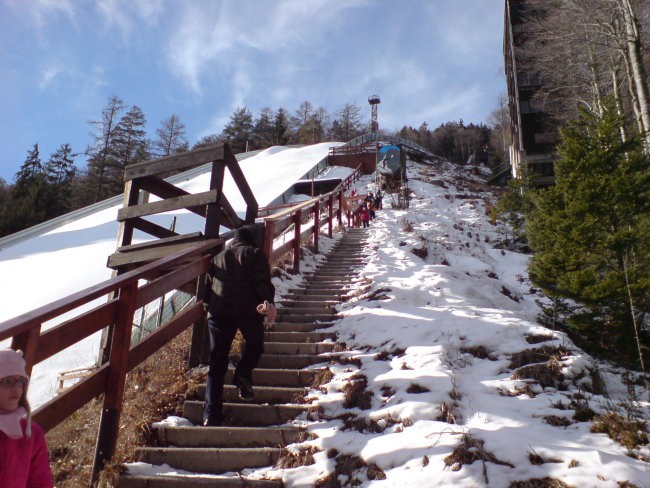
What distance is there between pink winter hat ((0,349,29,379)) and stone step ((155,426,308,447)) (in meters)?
1.92

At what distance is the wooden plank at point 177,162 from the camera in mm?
4852

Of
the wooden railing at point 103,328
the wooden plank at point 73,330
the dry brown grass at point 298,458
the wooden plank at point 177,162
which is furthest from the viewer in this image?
the wooden plank at point 177,162

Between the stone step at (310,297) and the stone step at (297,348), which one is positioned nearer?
the stone step at (297,348)

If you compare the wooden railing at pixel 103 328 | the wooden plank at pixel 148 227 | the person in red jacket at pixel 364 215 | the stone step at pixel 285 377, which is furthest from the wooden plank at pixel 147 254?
the person in red jacket at pixel 364 215

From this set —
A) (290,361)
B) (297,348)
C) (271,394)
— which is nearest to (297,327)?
(297,348)

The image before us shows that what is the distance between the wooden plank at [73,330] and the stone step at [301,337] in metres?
2.42

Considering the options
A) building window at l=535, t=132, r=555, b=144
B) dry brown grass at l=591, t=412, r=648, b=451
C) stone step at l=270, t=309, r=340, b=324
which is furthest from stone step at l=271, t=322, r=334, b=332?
building window at l=535, t=132, r=555, b=144

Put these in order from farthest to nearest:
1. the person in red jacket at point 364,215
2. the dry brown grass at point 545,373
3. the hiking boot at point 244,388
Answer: the person in red jacket at point 364,215 → the hiking boot at point 244,388 → the dry brown grass at point 545,373

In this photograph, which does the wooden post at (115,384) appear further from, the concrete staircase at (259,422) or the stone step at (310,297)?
the stone step at (310,297)

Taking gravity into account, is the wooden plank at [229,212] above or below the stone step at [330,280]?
above

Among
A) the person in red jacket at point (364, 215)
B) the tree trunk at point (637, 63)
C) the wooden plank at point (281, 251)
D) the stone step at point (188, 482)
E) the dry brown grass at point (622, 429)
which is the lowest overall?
the stone step at point (188, 482)

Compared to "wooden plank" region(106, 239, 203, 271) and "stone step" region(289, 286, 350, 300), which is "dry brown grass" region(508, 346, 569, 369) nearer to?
"stone step" region(289, 286, 350, 300)

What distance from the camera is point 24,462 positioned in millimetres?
1776

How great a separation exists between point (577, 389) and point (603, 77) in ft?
56.2
